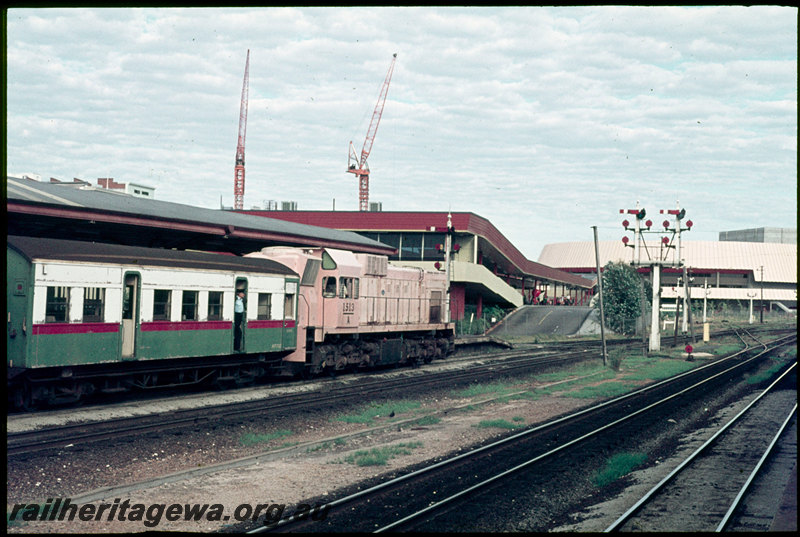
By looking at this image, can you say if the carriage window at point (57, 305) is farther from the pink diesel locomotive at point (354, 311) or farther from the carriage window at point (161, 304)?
the pink diesel locomotive at point (354, 311)

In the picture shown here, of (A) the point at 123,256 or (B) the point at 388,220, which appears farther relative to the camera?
(B) the point at 388,220

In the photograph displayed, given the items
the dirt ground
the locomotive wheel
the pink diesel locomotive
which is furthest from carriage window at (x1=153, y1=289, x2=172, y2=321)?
the pink diesel locomotive

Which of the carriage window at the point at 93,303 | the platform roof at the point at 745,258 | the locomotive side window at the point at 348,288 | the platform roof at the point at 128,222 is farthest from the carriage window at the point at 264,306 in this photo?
the platform roof at the point at 745,258

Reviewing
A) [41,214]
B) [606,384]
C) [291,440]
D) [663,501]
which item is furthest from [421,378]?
[663,501]

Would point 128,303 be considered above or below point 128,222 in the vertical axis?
below

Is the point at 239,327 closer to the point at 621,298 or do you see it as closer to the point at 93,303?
the point at 93,303

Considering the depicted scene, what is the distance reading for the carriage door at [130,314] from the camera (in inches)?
731

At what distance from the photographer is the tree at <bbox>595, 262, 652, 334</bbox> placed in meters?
69.2

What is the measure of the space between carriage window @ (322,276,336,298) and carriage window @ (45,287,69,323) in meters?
10.4

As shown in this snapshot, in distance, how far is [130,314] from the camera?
61.5ft

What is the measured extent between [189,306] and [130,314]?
188 centimetres

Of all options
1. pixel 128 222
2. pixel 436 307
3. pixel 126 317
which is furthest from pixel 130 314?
pixel 436 307

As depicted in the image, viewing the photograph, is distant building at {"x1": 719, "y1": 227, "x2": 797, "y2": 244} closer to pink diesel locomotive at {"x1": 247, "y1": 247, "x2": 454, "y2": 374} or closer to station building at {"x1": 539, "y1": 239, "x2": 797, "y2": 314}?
station building at {"x1": 539, "y1": 239, "x2": 797, "y2": 314}

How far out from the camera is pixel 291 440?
1617cm
